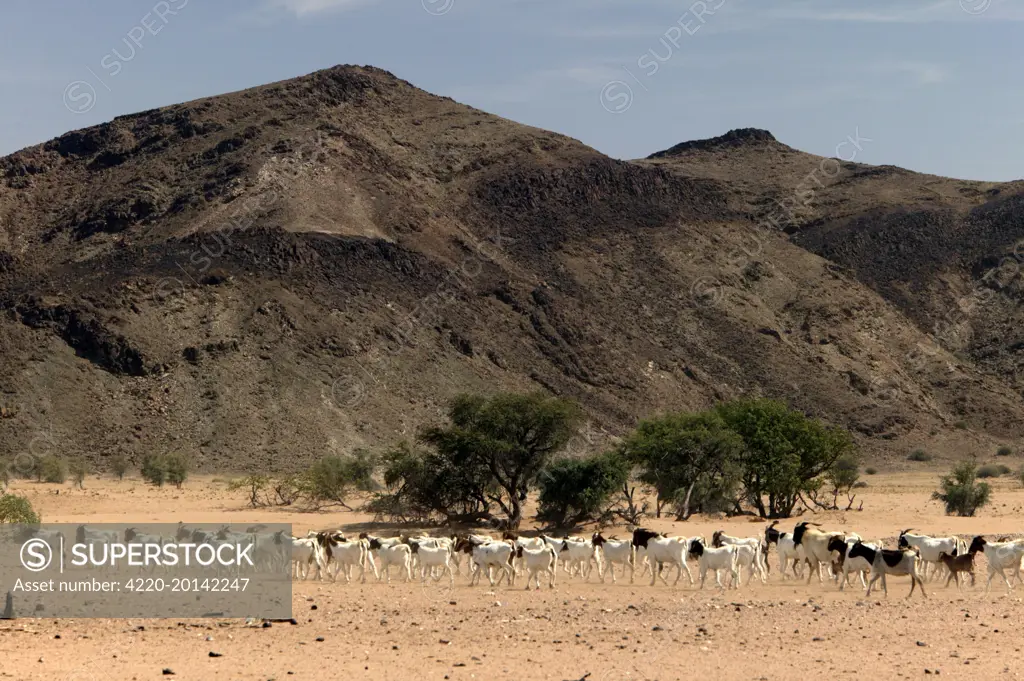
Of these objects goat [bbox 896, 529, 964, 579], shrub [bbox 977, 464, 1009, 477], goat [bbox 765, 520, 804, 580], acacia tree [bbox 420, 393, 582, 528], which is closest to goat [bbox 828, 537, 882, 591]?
goat [bbox 765, 520, 804, 580]

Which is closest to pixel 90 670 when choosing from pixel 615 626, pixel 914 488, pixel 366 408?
pixel 615 626

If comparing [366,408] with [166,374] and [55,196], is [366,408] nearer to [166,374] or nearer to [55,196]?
[166,374]

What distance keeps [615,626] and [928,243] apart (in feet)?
362

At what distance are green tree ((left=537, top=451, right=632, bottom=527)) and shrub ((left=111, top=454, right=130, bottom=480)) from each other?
33867mm

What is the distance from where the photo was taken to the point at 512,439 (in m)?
37.5

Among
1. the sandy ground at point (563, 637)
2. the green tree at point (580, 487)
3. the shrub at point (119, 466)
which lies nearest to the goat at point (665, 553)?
the sandy ground at point (563, 637)

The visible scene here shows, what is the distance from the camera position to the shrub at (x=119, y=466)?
206 ft

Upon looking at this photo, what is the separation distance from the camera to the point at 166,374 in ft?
241

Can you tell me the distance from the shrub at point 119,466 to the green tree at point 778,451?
34770mm

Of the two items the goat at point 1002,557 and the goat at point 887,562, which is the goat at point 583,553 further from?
the goat at point 1002,557

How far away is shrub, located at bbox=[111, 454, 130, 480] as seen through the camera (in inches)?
2477

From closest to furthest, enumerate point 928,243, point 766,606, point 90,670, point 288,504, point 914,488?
point 90,670 → point 766,606 → point 288,504 → point 914,488 → point 928,243

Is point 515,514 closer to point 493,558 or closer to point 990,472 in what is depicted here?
point 493,558

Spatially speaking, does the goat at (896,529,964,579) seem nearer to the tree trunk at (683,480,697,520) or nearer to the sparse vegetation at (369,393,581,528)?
the tree trunk at (683,480,697,520)
